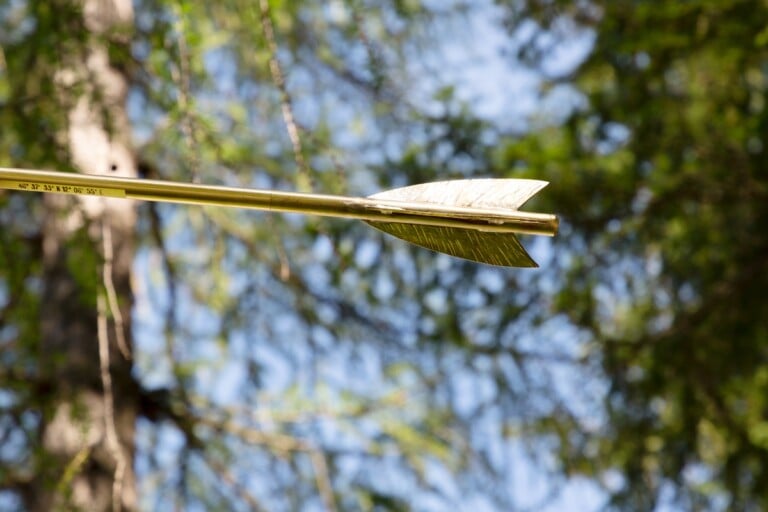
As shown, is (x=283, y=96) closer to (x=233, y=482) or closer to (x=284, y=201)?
(x=284, y=201)

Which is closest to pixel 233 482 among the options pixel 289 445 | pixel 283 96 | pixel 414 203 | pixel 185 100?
pixel 289 445

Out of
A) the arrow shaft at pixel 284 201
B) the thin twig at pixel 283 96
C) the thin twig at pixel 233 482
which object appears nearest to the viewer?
the arrow shaft at pixel 284 201

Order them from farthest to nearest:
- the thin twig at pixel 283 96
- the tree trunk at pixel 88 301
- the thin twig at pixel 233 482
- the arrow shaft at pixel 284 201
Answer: the thin twig at pixel 233 482
the tree trunk at pixel 88 301
the thin twig at pixel 283 96
the arrow shaft at pixel 284 201

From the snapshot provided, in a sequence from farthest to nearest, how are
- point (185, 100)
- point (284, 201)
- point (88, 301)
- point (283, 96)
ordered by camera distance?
1. point (88, 301)
2. point (185, 100)
3. point (283, 96)
4. point (284, 201)

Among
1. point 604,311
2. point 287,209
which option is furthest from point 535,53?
point 287,209

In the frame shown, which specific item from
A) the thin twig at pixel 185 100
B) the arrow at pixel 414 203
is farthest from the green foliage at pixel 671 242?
the arrow at pixel 414 203

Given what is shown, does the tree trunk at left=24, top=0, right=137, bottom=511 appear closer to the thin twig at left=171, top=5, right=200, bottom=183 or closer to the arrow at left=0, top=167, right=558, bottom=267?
the thin twig at left=171, top=5, right=200, bottom=183

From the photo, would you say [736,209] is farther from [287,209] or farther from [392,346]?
[287,209]

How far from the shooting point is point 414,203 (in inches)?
46.6

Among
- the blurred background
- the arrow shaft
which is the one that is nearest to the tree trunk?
the blurred background

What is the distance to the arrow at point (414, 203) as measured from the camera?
44.4 inches

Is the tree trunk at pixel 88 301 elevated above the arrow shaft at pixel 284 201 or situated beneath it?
elevated above

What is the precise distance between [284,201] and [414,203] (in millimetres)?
145

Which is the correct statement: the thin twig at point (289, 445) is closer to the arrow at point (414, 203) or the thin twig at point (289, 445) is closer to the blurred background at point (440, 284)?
the blurred background at point (440, 284)
